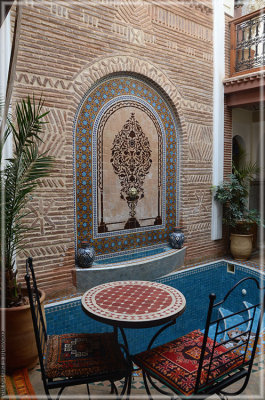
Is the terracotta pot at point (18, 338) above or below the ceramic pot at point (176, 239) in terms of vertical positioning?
below

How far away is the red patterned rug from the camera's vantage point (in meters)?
2.48

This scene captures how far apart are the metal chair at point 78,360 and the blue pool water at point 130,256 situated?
7.95ft

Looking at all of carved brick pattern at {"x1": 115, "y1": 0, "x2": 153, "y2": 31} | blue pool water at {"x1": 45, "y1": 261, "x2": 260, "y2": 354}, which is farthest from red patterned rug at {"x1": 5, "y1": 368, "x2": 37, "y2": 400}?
carved brick pattern at {"x1": 115, "y1": 0, "x2": 153, "y2": 31}

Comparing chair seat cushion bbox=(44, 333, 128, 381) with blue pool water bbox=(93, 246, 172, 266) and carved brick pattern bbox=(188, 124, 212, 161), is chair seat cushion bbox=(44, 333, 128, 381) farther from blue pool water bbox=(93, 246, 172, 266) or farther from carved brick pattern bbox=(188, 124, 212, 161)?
carved brick pattern bbox=(188, 124, 212, 161)

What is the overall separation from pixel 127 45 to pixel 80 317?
4.10m

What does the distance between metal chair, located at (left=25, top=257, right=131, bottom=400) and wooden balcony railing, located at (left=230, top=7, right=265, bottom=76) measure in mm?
5561

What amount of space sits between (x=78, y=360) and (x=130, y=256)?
3.23m

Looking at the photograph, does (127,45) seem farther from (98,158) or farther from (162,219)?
(162,219)

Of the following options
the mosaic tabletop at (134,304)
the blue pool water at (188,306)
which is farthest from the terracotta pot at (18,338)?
the blue pool water at (188,306)

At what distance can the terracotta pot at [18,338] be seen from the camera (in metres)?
2.78

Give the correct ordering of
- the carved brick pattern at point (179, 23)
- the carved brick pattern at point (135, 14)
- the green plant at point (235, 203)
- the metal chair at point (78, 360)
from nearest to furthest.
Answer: the metal chair at point (78, 360)
the carved brick pattern at point (135, 14)
the carved brick pattern at point (179, 23)
the green plant at point (235, 203)

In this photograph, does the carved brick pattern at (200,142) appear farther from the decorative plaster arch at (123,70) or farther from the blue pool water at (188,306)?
the blue pool water at (188,306)

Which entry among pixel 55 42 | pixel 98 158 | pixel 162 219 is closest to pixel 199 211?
pixel 162 219

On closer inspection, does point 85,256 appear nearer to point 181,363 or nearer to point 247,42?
point 181,363
